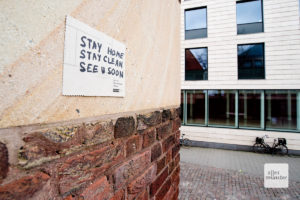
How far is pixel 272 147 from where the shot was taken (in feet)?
26.3

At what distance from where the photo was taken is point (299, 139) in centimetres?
779

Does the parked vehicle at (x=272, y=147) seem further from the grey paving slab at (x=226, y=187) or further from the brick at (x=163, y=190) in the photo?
the brick at (x=163, y=190)

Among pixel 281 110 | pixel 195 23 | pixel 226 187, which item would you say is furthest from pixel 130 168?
pixel 195 23

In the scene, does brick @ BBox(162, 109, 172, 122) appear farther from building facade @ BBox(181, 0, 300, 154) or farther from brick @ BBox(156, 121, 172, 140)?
building facade @ BBox(181, 0, 300, 154)

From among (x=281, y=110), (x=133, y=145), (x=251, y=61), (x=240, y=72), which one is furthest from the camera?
(x=240, y=72)

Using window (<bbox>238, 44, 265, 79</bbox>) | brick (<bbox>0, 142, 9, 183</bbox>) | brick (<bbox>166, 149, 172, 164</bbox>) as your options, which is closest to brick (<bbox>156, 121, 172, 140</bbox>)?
brick (<bbox>166, 149, 172, 164</bbox>)

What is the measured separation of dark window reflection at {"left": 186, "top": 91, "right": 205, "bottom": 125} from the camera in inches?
381

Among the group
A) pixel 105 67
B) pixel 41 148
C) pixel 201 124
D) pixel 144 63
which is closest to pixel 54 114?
pixel 41 148

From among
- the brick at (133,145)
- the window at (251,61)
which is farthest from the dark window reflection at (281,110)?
the brick at (133,145)

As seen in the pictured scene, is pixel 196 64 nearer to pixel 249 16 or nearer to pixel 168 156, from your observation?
pixel 249 16

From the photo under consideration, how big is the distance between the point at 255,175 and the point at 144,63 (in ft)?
23.6

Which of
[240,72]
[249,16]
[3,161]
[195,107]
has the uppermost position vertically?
[249,16]

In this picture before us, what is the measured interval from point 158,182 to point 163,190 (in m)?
0.12

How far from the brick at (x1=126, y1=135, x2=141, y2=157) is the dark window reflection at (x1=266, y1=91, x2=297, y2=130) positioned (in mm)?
9545
